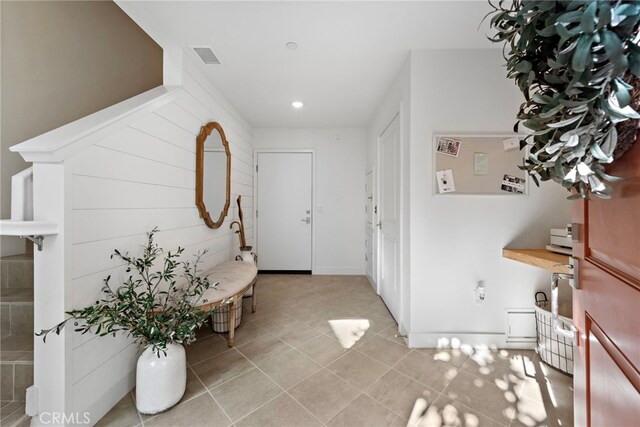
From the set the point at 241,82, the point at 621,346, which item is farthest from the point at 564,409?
the point at 241,82

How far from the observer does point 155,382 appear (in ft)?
4.29

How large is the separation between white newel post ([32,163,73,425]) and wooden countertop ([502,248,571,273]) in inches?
100

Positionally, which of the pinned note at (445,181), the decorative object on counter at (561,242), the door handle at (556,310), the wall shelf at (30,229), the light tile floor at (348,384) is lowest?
the light tile floor at (348,384)

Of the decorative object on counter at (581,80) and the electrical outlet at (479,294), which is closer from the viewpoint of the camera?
the decorative object on counter at (581,80)

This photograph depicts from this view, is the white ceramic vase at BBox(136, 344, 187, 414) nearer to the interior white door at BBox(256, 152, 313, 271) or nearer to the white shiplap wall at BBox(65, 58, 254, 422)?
the white shiplap wall at BBox(65, 58, 254, 422)

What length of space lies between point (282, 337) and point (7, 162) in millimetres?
2390

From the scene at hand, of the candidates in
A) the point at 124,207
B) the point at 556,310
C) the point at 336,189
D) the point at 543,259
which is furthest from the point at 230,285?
the point at 336,189

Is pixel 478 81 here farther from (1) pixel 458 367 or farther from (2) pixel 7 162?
(2) pixel 7 162

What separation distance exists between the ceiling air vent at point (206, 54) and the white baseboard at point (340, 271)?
3084 millimetres

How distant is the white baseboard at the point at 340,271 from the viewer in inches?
157

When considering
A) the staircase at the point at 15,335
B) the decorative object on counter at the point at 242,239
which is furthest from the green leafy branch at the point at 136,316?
the decorative object on counter at the point at 242,239

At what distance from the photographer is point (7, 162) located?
1694 millimetres

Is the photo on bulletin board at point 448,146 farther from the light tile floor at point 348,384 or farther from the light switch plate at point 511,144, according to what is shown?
the light tile floor at point 348,384

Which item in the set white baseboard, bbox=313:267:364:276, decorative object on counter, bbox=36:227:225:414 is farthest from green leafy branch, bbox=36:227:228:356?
white baseboard, bbox=313:267:364:276
